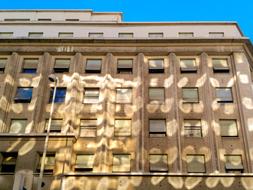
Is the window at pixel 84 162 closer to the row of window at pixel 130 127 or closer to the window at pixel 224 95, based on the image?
the row of window at pixel 130 127

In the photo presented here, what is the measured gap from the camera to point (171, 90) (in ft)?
88.3

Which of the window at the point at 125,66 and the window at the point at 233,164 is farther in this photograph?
the window at the point at 125,66

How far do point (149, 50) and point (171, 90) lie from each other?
458 cm

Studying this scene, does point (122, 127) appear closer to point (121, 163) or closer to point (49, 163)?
point (121, 163)

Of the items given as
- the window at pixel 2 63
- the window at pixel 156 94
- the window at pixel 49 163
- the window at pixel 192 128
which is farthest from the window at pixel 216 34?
the window at pixel 2 63

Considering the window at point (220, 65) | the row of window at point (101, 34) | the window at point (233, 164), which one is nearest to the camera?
the window at point (233, 164)

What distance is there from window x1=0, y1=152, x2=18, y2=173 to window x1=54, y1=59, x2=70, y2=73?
8.95m

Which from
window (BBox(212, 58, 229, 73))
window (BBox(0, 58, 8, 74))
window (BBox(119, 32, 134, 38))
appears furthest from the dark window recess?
window (BBox(212, 58, 229, 73))

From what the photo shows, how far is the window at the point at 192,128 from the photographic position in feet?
81.3

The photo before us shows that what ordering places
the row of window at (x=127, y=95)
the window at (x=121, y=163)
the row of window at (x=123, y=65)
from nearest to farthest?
the window at (x=121, y=163)
the row of window at (x=127, y=95)
the row of window at (x=123, y=65)

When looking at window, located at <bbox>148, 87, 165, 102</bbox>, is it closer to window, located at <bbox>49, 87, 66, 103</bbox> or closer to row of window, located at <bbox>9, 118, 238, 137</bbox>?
row of window, located at <bbox>9, 118, 238, 137</bbox>

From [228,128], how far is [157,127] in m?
5.30

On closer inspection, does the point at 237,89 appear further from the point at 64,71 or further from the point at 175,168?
the point at 64,71

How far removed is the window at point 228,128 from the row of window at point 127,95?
178cm
